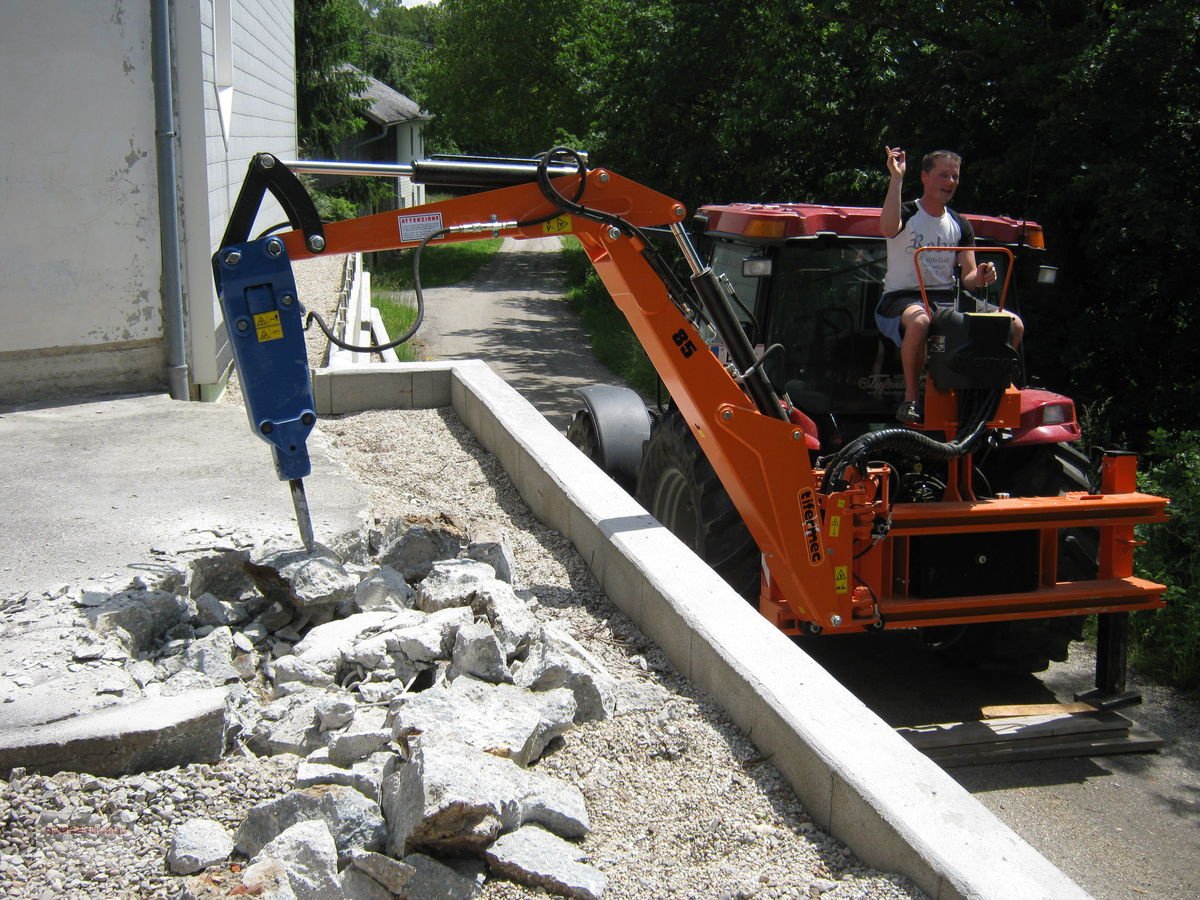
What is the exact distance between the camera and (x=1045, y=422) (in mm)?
5766

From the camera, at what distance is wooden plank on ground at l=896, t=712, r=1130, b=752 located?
5.18 meters

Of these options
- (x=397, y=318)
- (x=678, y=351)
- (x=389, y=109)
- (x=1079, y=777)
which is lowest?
(x=1079, y=777)

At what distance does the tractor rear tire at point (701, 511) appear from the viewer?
18.5ft

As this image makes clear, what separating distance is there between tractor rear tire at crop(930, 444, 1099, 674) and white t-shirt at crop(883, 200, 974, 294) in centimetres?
105

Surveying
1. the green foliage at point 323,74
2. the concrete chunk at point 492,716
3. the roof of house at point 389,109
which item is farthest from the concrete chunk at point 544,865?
the roof of house at point 389,109

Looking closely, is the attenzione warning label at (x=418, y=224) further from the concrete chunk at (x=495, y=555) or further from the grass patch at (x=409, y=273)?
the grass patch at (x=409, y=273)

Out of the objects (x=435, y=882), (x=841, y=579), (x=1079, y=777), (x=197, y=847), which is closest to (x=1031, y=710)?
Answer: (x=1079, y=777)

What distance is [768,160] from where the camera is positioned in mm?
15828

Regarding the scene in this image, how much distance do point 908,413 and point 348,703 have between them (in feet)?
9.02

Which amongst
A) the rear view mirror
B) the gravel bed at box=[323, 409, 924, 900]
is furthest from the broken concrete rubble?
the rear view mirror

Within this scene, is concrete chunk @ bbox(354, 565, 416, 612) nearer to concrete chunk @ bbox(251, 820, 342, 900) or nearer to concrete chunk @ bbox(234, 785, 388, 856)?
concrete chunk @ bbox(234, 785, 388, 856)

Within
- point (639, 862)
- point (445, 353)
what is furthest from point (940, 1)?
point (639, 862)

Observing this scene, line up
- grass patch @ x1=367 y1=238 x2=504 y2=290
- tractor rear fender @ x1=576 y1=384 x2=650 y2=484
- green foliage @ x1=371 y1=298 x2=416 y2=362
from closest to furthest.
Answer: tractor rear fender @ x1=576 y1=384 x2=650 y2=484 < green foliage @ x1=371 y1=298 x2=416 y2=362 < grass patch @ x1=367 y1=238 x2=504 y2=290

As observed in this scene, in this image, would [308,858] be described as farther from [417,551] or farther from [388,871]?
[417,551]
